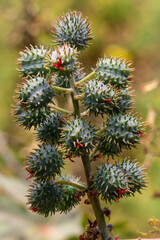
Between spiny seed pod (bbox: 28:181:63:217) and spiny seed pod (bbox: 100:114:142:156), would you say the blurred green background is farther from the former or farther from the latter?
spiny seed pod (bbox: 100:114:142:156)

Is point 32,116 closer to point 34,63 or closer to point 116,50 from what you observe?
point 34,63

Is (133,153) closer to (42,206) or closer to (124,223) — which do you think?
(124,223)

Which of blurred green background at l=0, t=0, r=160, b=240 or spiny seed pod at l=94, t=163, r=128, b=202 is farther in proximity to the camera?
blurred green background at l=0, t=0, r=160, b=240

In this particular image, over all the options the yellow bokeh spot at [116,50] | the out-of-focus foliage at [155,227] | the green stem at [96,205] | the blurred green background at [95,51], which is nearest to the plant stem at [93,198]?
the green stem at [96,205]

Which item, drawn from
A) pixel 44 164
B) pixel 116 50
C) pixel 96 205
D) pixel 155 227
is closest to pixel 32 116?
pixel 44 164

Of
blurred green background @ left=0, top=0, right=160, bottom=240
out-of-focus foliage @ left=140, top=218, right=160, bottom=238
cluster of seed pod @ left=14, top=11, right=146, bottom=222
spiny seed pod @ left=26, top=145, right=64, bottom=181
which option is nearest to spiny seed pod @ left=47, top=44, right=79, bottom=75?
cluster of seed pod @ left=14, top=11, right=146, bottom=222

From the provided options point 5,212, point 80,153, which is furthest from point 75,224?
point 80,153
